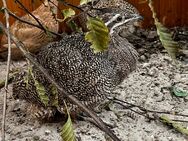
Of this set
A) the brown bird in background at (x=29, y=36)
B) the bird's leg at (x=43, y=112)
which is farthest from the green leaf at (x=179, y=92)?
the brown bird in background at (x=29, y=36)

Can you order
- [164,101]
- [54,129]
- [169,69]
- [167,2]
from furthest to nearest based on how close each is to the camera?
1. [167,2]
2. [169,69]
3. [164,101]
4. [54,129]

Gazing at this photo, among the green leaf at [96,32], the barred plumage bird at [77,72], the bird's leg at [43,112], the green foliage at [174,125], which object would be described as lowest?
the green foliage at [174,125]

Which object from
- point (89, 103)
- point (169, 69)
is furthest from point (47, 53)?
point (169, 69)

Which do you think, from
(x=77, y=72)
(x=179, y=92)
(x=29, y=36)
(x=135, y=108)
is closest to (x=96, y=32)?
(x=77, y=72)

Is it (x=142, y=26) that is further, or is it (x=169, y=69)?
(x=142, y=26)

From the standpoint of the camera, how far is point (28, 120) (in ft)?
12.9

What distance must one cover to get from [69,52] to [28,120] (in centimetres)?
69

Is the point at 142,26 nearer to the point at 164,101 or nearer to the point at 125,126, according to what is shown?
the point at 164,101

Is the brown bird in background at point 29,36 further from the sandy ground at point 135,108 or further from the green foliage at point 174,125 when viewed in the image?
the green foliage at point 174,125

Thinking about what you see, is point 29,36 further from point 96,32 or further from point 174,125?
point 96,32

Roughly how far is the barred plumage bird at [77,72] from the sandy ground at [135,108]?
22cm

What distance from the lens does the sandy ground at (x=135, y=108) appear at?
3709 millimetres

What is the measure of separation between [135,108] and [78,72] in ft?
2.70

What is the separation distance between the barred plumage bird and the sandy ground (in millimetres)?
224
